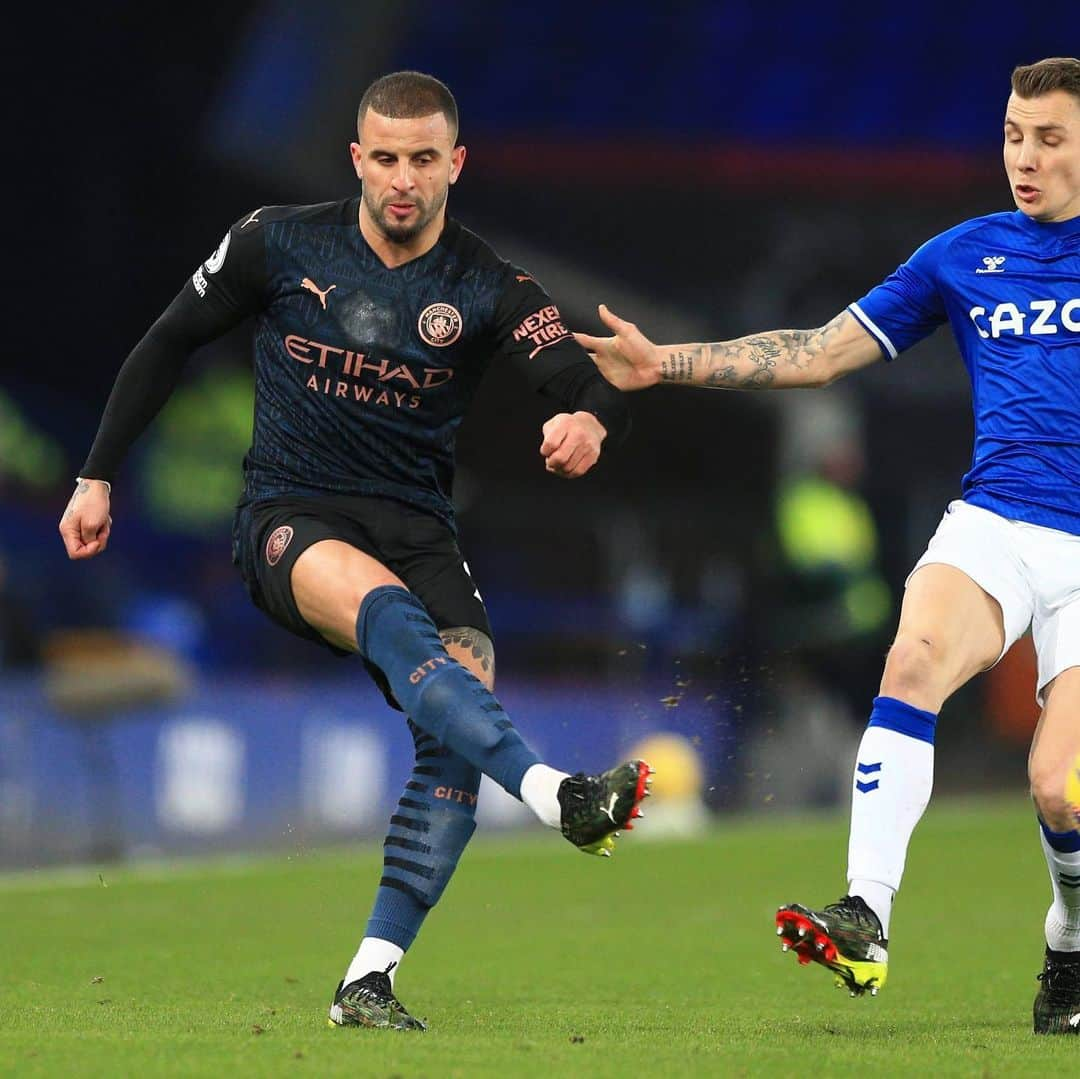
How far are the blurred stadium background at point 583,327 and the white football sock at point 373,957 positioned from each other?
25.8ft

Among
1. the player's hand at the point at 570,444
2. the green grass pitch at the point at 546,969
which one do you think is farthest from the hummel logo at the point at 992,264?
the green grass pitch at the point at 546,969

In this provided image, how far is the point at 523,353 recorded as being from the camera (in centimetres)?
612

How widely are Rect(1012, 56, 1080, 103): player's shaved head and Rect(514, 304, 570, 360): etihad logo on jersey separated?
138 centimetres

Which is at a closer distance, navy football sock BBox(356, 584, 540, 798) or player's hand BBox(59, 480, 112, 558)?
navy football sock BBox(356, 584, 540, 798)

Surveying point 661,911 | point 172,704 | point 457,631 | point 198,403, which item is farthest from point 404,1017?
point 198,403

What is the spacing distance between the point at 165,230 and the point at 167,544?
5192mm

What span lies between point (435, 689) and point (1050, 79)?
2.30 meters

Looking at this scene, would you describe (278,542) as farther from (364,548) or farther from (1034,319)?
(1034,319)

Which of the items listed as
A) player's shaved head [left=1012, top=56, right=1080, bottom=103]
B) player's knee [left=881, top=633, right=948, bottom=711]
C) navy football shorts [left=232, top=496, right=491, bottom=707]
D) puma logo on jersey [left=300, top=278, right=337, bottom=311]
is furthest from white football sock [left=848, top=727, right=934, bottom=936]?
puma logo on jersey [left=300, top=278, right=337, bottom=311]

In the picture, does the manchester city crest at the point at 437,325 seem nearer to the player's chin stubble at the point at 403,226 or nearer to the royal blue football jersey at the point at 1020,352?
the player's chin stubble at the point at 403,226

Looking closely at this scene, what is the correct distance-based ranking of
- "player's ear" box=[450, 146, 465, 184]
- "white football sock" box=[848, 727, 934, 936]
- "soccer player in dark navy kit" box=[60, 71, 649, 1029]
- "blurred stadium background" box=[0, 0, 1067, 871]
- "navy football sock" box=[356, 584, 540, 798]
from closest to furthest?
"navy football sock" box=[356, 584, 540, 798], "white football sock" box=[848, 727, 934, 936], "soccer player in dark navy kit" box=[60, 71, 649, 1029], "player's ear" box=[450, 146, 465, 184], "blurred stadium background" box=[0, 0, 1067, 871]

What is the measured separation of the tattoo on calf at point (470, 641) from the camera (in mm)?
6152

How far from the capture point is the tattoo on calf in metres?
6.15

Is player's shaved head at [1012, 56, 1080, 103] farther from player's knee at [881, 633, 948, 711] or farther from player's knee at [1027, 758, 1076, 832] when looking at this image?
player's knee at [1027, 758, 1076, 832]
